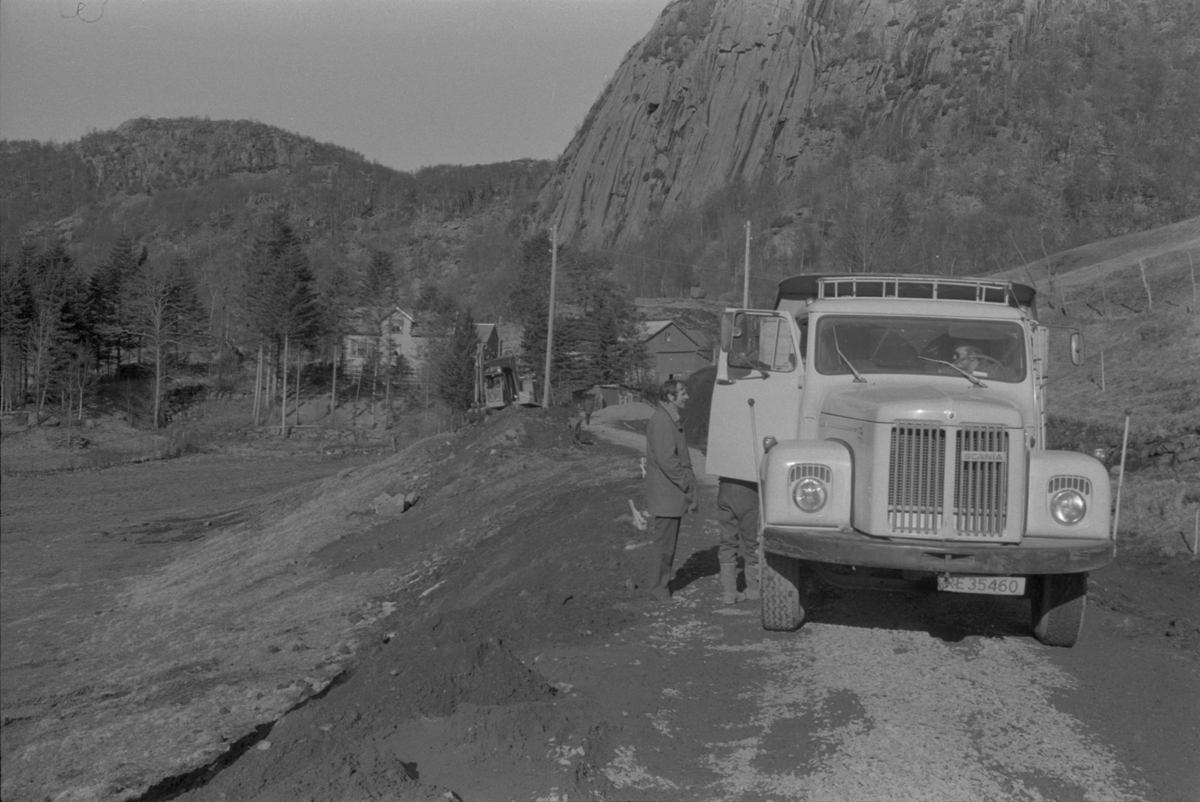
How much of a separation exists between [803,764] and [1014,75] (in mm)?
131945

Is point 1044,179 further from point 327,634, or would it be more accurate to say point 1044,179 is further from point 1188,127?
point 327,634

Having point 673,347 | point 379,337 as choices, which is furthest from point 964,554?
point 379,337

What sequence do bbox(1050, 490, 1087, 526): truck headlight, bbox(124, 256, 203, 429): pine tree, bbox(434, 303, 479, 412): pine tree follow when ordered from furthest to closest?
bbox(434, 303, 479, 412): pine tree → bbox(124, 256, 203, 429): pine tree → bbox(1050, 490, 1087, 526): truck headlight

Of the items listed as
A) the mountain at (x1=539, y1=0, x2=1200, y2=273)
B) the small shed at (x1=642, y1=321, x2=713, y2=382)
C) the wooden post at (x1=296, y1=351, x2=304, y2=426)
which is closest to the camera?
the small shed at (x1=642, y1=321, x2=713, y2=382)

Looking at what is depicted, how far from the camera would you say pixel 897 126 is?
12431cm

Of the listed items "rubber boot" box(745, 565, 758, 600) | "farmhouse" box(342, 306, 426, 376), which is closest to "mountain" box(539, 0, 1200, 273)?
"farmhouse" box(342, 306, 426, 376)

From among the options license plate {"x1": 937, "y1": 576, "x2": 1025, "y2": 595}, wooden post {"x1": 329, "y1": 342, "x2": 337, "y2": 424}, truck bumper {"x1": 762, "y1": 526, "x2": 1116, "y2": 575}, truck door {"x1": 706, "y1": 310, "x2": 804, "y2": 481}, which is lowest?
wooden post {"x1": 329, "y1": 342, "x2": 337, "y2": 424}

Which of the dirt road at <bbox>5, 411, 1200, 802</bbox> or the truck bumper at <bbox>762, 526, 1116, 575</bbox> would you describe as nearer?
the dirt road at <bbox>5, 411, 1200, 802</bbox>

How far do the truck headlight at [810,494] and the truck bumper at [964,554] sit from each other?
1.03 feet

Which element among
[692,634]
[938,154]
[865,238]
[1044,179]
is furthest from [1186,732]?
[938,154]

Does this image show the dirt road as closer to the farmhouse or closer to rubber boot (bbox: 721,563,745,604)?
rubber boot (bbox: 721,563,745,604)

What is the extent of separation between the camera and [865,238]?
227 feet

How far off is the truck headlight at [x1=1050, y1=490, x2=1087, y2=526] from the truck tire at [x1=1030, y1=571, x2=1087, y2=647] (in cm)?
56

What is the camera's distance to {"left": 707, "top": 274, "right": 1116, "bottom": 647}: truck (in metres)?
7.47
